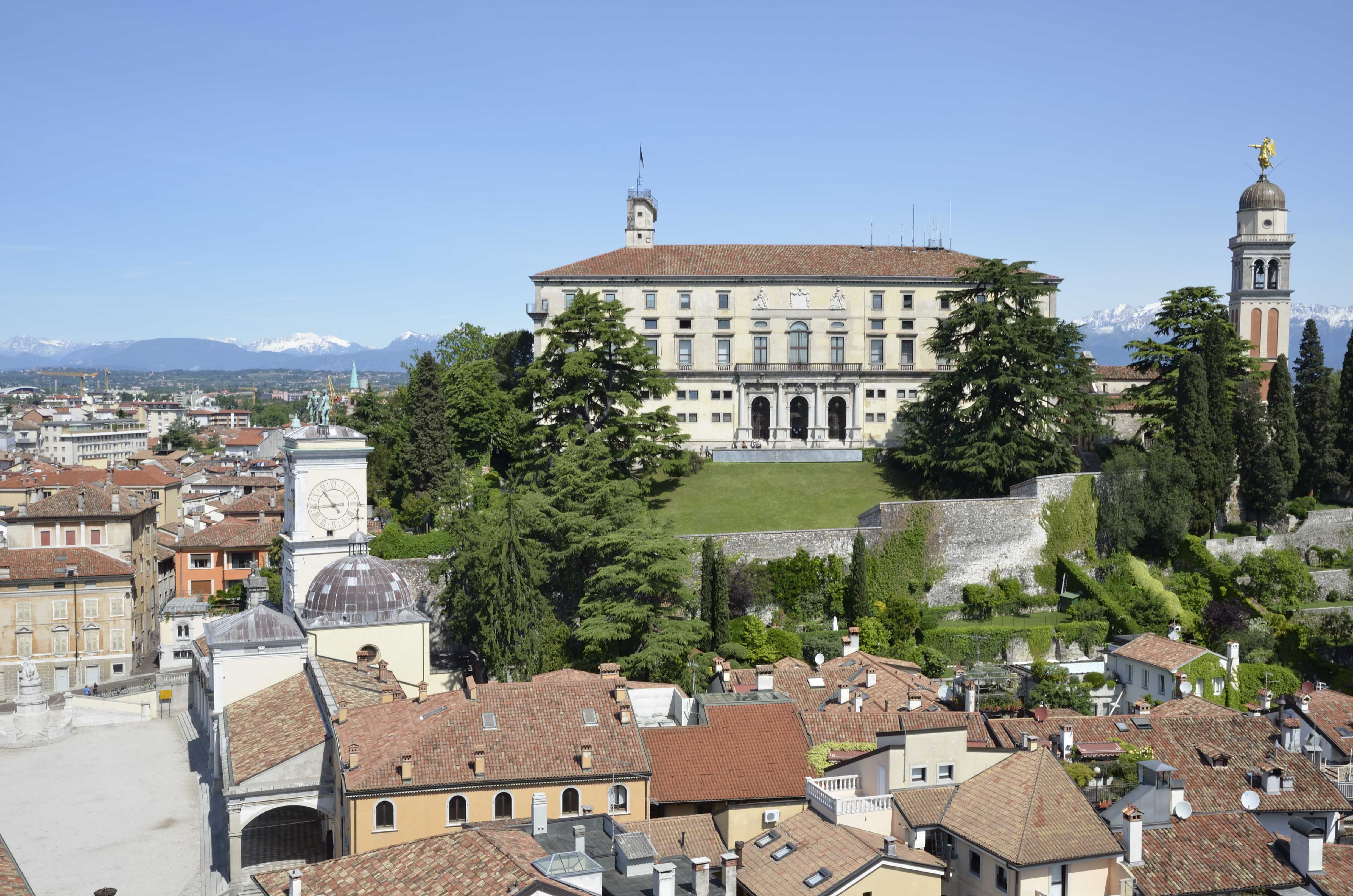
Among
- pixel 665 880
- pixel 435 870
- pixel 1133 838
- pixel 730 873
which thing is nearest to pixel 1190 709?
pixel 1133 838

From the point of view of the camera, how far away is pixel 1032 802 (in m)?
23.7

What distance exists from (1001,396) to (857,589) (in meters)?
12.4

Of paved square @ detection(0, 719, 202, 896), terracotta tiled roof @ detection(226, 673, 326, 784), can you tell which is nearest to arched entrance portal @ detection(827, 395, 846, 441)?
paved square @ detection(0, 719, 202, 896)

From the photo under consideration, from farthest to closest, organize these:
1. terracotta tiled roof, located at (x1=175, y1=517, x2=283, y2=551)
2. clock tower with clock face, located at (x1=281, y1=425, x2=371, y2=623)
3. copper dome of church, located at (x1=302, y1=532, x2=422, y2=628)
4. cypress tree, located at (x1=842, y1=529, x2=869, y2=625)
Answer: terracotta tiled roof, located at (x1=175, y1=517, x2=283, y2=551), cypress tree, located at (x1=842, y1=529, x2=869, y2=625), clock tower with clock face, located at (x1=281, y1=425, x2=371, y2=623), copper dome of church, located at (x1=302, y1=532, x2=422, y2=628)

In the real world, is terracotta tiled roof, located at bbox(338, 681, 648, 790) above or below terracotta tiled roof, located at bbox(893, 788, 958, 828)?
above

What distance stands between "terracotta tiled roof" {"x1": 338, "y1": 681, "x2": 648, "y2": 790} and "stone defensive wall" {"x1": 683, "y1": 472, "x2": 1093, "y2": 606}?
60.4 ft

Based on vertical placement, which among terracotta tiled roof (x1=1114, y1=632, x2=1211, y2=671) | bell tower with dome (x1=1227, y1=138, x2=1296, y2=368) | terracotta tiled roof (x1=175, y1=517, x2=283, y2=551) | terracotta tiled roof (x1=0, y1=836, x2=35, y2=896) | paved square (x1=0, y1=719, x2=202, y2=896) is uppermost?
bell tower with dome (x1=1227, y1=138, x2=1296, y2=368)

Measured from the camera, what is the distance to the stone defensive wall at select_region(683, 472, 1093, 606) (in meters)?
48.4

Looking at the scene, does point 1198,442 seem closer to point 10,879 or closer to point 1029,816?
point 1029,816

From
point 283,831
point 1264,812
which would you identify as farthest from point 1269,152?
point 283,831

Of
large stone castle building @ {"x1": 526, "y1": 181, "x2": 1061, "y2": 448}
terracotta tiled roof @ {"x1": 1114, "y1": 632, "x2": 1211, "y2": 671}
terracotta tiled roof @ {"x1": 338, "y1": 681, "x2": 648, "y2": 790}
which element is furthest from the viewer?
large stone castle building @ {"x1": 526, "y1": 181, "x2": 1061, "y2": 448}

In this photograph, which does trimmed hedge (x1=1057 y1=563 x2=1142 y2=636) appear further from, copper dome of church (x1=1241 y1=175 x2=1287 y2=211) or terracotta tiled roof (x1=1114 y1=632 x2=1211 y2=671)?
copper dome of church (x1=1241 y1=175 x2=1287 y2=211)

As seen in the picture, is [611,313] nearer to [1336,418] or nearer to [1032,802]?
[1336,418]

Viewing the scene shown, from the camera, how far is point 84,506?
65938 millimetres
